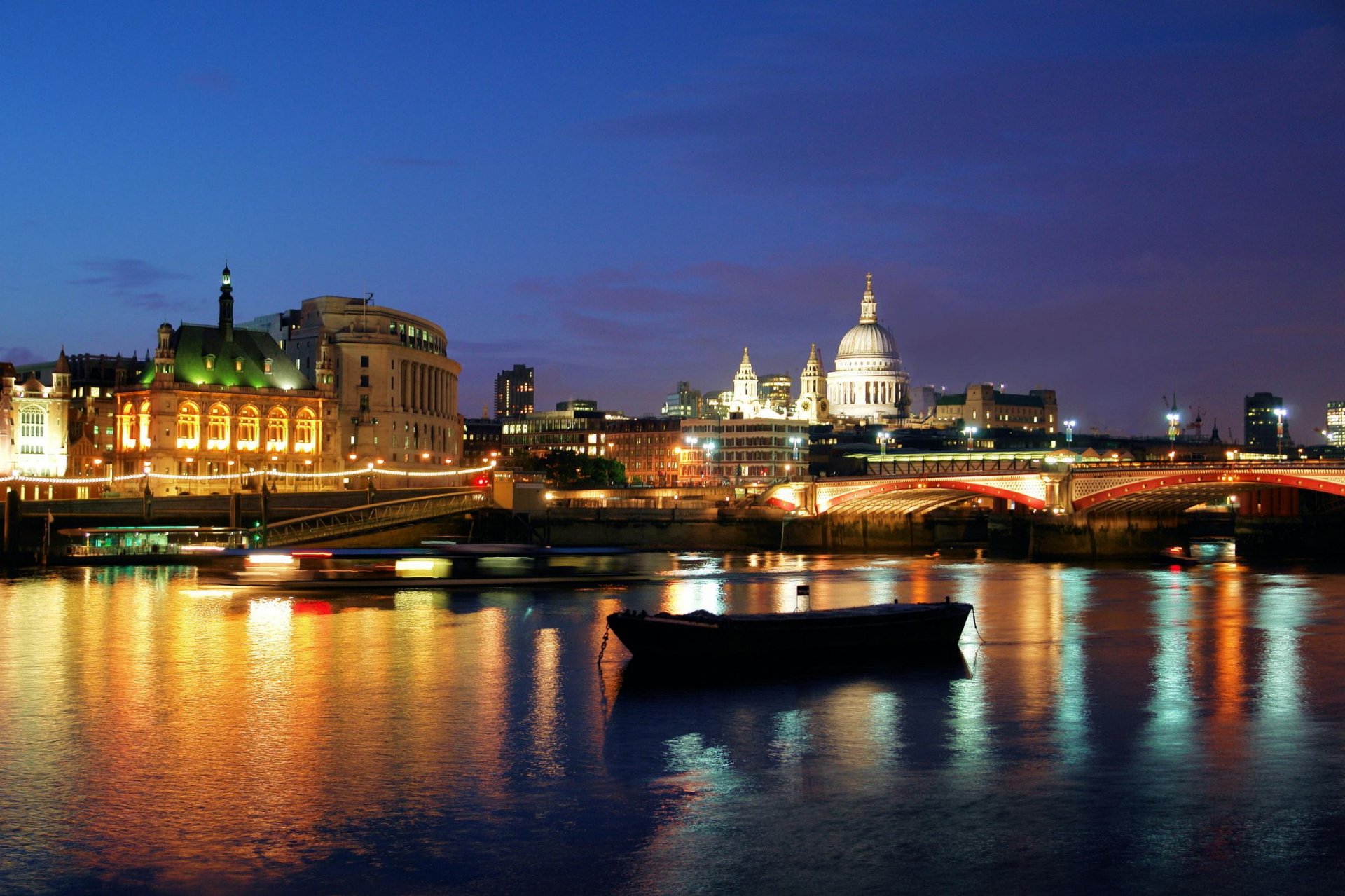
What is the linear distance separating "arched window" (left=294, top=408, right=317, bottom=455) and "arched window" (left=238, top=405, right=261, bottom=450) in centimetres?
446

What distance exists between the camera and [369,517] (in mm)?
102062

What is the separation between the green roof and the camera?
140 metres

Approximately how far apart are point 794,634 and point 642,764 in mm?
14947

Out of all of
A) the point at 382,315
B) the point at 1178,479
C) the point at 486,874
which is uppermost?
the point at 382,315

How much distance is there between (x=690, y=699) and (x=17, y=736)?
16448 mm

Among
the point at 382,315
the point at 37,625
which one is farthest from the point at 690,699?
the point at 382,315

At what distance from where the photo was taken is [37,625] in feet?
177

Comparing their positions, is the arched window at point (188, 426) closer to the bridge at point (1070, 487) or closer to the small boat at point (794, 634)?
the bridge at point (1070, 487)

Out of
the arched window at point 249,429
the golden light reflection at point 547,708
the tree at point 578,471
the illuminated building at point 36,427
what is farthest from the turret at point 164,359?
the golden light reflection at point 547,708

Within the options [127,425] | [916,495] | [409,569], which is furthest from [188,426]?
[916,495]

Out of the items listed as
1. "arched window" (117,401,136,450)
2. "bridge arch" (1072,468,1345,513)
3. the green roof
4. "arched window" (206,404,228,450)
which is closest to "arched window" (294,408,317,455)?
the green roof

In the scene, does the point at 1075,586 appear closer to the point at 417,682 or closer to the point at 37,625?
the point at 417,682

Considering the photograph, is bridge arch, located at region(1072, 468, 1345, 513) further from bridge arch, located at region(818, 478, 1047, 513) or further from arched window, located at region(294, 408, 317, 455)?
Answer: arched window, located at region(294, 408, 317, 455)

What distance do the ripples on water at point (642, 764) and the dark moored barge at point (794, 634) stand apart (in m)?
1.68
